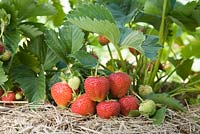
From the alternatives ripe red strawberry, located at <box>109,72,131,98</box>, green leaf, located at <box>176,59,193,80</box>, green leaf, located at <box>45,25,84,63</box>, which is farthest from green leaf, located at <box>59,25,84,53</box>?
green leaf, located at <box>176,59,193,80</box>

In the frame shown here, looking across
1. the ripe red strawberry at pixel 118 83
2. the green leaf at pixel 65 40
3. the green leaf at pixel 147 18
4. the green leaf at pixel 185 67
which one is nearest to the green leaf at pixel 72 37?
the green leaf at pixel 65 40

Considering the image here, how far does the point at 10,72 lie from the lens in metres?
1.05

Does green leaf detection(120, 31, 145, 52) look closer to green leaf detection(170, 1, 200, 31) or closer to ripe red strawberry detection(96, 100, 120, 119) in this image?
ripe red strawberry detection(96, 100, 120, 119)

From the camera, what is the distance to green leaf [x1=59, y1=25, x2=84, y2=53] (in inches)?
39.8

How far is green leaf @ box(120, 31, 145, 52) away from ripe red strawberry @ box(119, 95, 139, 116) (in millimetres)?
102

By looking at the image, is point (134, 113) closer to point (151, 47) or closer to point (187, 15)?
point (151, 47)

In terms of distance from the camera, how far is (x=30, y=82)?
104 cm

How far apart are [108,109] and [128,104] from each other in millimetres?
46

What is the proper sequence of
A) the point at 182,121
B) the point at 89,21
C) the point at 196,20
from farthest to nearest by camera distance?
the point at 196,20 < the point at 182,121 < the point at 89,21

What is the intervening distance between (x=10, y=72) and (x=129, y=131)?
11.6 inches

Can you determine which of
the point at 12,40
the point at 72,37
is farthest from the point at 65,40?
the point at 12,40

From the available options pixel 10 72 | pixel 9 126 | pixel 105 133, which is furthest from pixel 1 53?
pixel 105 133

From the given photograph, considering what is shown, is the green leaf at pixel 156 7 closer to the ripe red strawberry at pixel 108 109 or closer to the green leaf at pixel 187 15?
the green leaf at pixel 187 15

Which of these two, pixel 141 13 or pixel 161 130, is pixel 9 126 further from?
pixel 141 13
